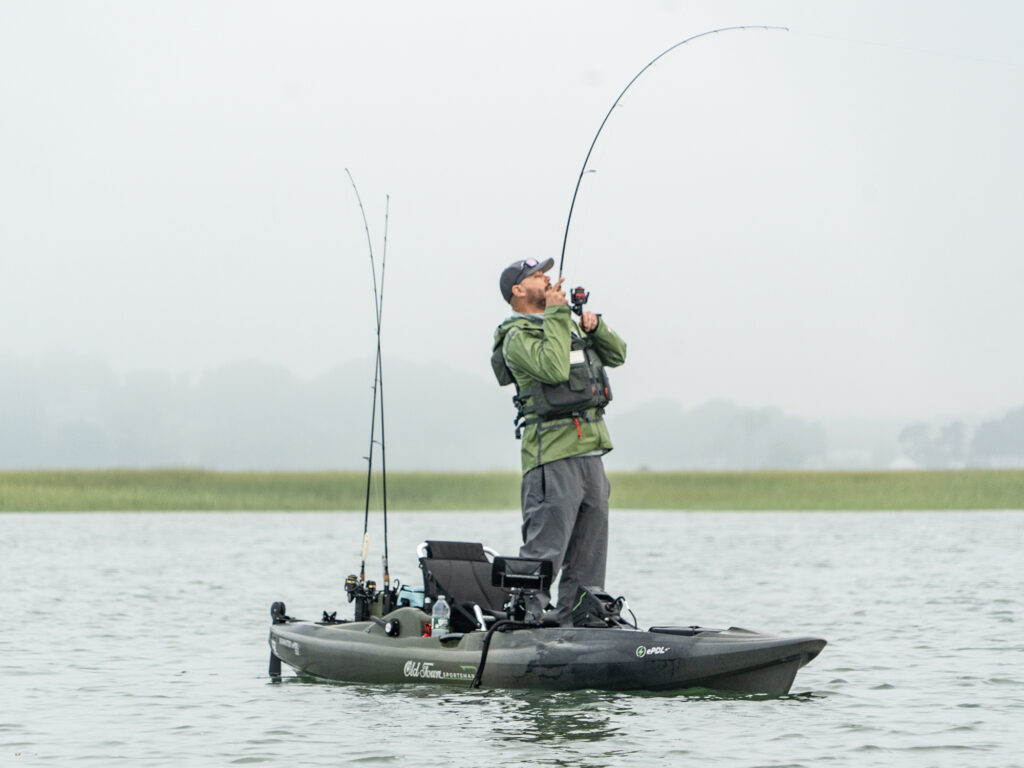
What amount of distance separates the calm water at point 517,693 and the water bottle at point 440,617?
350 millimetres

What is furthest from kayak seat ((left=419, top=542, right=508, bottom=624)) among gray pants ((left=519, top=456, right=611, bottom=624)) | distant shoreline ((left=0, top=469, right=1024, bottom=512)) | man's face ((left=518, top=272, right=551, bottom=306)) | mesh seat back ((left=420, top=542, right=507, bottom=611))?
distant shoreline ((left=0, top=469, right=1024, bottom=512))

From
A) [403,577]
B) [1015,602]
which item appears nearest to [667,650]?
[1015,602]

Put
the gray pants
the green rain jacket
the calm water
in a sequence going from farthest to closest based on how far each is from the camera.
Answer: the gray pants → the green rain jacket → the calm water

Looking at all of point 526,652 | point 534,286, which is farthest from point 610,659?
point 534,286

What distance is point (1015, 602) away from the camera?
48.7 feet

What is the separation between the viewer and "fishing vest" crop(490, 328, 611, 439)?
8383 millimetres

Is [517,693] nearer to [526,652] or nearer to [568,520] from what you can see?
[526,652]

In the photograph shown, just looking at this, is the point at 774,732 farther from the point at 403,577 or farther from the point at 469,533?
the point at 469,533

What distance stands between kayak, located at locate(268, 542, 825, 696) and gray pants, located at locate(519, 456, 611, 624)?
29cm

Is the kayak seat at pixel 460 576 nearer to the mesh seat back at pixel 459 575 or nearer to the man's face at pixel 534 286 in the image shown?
the mesh seat back at pixel 459 575

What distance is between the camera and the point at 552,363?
26.9 feet

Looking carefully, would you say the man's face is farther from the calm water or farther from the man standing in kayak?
the calm water

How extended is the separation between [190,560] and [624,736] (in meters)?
16.4

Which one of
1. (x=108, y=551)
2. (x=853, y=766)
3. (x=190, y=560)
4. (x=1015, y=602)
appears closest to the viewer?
(x=853, y=766)
